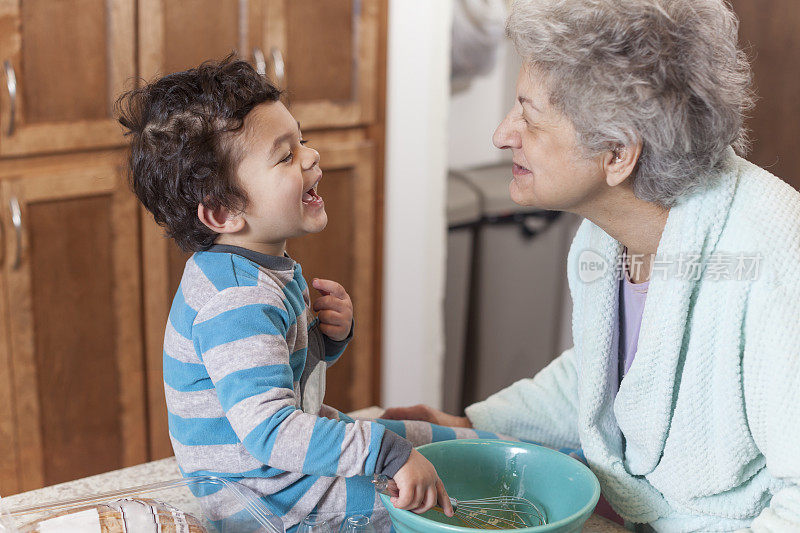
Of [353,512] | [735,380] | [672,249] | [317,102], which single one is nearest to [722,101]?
[672,249]

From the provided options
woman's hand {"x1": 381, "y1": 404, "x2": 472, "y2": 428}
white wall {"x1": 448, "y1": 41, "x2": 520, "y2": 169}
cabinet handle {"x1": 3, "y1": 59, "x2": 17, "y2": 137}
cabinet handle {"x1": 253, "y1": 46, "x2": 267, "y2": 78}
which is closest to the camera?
woman's hand {"x1": 381, "y1": 404, "x2": 472, "y2": 428}

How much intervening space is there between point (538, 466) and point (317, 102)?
1.41 m

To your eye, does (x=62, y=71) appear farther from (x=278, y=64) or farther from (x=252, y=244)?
(x=252, y=244)

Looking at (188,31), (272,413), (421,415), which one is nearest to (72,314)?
(188,31)

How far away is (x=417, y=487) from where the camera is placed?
0.94m

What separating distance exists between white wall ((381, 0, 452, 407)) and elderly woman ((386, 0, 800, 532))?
1.27 m

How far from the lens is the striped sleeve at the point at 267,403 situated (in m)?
0.92

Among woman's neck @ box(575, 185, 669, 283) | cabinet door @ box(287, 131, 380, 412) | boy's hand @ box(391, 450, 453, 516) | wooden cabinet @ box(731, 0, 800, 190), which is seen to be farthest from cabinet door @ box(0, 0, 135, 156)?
wooden cabinet @ box(731, 0, 800, 190)

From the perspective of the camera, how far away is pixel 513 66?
10.3 feet

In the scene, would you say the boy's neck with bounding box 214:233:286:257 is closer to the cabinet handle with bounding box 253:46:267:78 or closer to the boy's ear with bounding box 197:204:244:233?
the boy's ear with bounding box 197:204:244:233

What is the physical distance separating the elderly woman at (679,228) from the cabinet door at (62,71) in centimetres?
114

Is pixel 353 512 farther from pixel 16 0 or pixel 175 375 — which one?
pixel 16 0

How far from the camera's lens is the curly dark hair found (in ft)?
→ 3.51

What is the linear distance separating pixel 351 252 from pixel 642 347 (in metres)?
1.41
